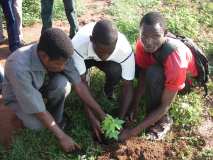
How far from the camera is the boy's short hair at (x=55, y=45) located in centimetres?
296

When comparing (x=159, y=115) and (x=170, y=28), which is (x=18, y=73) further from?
(x=170, y=28)

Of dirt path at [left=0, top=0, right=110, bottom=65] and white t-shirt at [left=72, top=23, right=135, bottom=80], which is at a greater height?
white t-shirt at [left=72, top=23, right=135, bottom=80]

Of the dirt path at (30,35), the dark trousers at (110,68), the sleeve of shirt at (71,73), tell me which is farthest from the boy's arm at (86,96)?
the dirt path at (30,35)

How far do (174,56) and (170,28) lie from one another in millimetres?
1800

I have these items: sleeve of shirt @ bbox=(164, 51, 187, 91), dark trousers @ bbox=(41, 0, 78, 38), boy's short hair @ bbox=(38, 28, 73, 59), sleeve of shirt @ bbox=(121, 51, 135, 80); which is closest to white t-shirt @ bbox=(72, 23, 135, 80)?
sleeve of shirt @ bbox=(121, 51, 135, 80)

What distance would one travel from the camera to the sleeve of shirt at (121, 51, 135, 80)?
3570 mm

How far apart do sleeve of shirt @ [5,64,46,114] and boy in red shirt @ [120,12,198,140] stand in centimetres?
80

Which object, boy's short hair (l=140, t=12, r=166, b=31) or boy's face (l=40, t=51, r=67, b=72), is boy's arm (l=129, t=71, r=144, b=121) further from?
boy's face (l=40, t=51, r=67, b=72)

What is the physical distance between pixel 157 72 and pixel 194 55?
441mm

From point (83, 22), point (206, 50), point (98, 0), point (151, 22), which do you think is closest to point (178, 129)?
point (151, 22)

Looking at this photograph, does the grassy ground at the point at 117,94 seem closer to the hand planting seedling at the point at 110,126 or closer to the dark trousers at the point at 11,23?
the hand planting seedling at the point at 110,126

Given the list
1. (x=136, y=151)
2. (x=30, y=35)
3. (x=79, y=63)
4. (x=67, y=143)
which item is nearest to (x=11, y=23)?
(x=30, y=35)

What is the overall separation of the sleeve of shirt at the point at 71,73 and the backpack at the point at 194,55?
2.19ft

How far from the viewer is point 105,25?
321 cm
